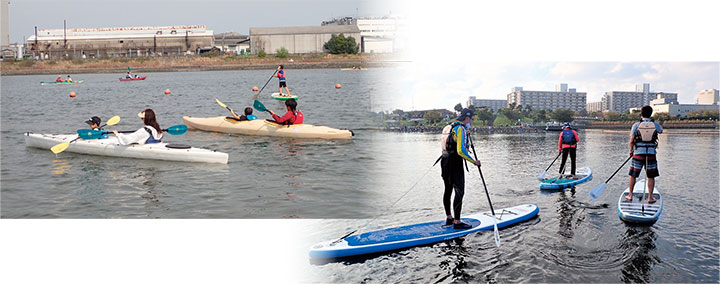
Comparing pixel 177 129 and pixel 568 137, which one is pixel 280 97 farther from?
pixel 568 137

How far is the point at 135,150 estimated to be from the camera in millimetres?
6047

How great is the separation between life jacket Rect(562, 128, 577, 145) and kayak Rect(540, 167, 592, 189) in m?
0.38

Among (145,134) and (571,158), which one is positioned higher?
(145,134)

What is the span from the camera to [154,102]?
252 inches

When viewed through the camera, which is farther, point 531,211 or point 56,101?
point 56,101

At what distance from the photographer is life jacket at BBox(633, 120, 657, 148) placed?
14.2 feet

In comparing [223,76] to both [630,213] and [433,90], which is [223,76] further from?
Result: [630,213]

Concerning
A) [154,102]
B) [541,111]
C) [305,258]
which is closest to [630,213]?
[541,111]

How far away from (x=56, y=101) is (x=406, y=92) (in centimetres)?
435

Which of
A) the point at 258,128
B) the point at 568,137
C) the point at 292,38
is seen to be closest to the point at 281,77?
the point at 292,38

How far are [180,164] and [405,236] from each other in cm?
316

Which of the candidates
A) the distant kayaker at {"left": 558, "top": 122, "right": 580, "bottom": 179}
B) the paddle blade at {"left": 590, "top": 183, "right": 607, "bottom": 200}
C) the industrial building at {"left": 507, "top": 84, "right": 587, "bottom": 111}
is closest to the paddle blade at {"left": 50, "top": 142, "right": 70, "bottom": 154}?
the industrial building at {"left": 507, "top": 84, "right": 587, "bottom": 111}

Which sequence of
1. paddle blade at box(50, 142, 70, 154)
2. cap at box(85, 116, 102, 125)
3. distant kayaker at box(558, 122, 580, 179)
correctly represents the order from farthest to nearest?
cap at box(85, 116, 102, 125) → paddle blade at box(50, 142, 70, 154) → distant kayaker at box(558, 122, 580, 179)

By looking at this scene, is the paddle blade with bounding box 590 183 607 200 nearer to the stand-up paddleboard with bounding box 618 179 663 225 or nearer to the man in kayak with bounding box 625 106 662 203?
the stand-up paddleboard with bounding box 618 179 663 225
